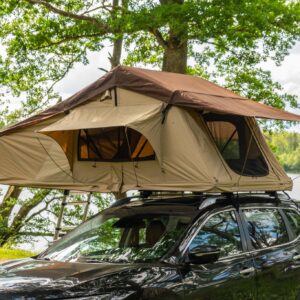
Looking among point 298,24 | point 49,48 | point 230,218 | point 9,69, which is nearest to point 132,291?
point 230,218

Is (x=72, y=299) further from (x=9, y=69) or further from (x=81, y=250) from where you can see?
(x=9, y=69)

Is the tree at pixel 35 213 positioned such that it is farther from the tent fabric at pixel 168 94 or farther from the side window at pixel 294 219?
the side window at pixel 294 219

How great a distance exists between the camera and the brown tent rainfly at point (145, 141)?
784 cm

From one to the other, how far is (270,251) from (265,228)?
0.29 meters

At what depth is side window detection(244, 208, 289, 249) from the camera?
7055 millimetres

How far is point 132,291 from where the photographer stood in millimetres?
5352

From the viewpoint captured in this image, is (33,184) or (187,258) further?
(33,184)

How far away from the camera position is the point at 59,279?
17.5ft

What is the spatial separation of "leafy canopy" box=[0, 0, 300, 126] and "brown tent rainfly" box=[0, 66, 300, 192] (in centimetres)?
530

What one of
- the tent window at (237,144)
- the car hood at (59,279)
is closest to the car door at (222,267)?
the car hood at (59,279)

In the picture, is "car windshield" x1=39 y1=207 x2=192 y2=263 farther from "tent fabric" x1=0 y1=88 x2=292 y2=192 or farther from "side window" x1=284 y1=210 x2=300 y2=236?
"side window" x1=284 y1=210 x2=300 y2=236

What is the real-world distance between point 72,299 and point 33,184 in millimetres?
4549

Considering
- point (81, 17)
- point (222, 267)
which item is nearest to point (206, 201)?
point (222, 267)

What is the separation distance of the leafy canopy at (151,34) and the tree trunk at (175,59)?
94 mm
